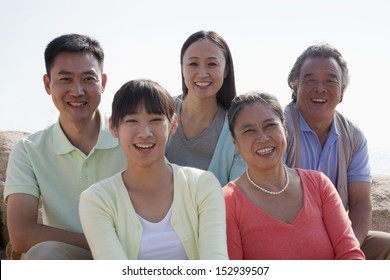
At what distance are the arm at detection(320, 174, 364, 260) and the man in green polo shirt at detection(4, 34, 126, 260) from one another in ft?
4.53

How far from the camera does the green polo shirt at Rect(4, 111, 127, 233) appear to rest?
3553 millimetres

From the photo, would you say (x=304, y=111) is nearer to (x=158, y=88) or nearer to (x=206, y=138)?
(x=206, y=138)

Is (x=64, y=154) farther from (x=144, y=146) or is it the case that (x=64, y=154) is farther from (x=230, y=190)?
(x=230, y=190)

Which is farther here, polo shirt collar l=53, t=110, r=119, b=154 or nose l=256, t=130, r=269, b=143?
polo shirt collar l=53, t=110, r=119, b=154

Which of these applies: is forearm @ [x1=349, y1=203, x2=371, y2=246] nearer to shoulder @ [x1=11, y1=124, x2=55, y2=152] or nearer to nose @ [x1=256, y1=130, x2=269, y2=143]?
nose @ [x1=256, y1=130, x2=269, y2=143]

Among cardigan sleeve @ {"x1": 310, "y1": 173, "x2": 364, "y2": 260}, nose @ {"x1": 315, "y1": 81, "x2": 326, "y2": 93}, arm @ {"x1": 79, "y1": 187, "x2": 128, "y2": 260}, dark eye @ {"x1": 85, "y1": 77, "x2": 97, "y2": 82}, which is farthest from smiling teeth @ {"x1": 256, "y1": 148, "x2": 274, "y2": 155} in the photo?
dark eye @ {"x1": 85, "y1": 77, "x2": 97, "y2": 82}

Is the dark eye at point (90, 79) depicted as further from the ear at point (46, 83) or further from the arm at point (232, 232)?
the arm at point (232, 232)

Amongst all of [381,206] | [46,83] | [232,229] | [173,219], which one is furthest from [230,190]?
[381,206]

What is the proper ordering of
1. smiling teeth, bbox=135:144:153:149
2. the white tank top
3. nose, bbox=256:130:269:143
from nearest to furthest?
the white tank top
smiling teeth, bbox=135:144:153:149
nose, bbox=256:130:269:143

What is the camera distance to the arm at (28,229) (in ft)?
10.9

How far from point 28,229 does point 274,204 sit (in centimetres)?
156

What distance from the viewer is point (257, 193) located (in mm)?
3314

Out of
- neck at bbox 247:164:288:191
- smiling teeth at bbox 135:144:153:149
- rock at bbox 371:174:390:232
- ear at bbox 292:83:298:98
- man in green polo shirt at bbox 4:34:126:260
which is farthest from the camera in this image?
rock at bbox 371:174:390:232
